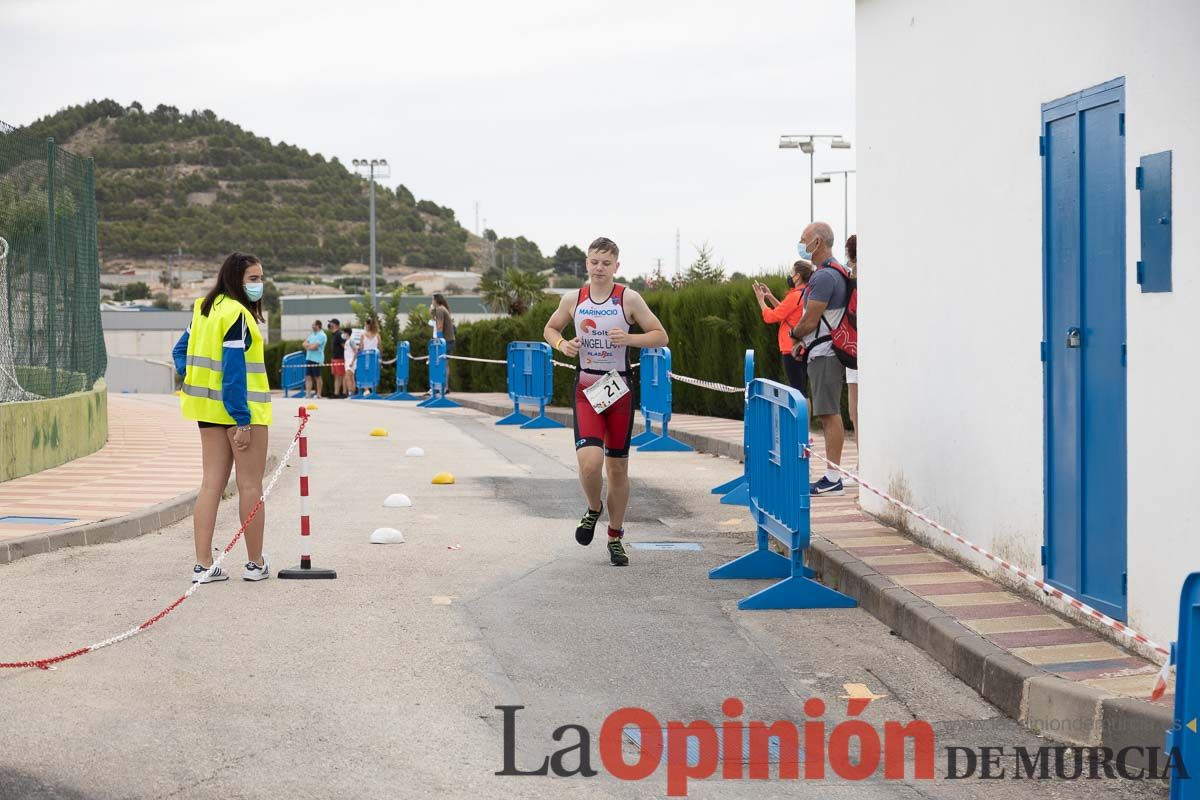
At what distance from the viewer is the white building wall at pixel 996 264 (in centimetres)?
595

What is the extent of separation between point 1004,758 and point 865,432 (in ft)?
18.5

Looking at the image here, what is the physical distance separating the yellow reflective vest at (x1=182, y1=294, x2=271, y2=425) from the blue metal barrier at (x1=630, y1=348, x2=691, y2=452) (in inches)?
342

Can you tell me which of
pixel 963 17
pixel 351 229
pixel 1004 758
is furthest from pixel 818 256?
pixel 351 229

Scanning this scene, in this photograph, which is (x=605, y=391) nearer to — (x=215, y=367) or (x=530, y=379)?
(x=215, y=367)

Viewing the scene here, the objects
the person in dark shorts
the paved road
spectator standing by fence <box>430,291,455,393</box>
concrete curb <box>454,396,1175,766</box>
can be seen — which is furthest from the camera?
the person in dark shorts

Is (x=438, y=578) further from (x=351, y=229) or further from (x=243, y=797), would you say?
(x=351, y=229)

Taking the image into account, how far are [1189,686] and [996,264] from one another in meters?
4.32

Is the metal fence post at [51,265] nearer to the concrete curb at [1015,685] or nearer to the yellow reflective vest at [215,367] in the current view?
the yellow reflective vest at [215,367]

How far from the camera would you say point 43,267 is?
14.6m

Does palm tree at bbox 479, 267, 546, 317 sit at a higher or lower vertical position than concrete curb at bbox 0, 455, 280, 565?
higher

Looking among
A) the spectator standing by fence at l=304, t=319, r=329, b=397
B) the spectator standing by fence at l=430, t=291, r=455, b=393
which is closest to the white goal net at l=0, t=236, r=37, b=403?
the spectator standing by fence at l=430, t=291, r=455, b=393

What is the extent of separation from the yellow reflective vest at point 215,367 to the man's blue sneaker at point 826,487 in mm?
5116

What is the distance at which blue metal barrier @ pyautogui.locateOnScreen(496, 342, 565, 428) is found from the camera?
21.2 m

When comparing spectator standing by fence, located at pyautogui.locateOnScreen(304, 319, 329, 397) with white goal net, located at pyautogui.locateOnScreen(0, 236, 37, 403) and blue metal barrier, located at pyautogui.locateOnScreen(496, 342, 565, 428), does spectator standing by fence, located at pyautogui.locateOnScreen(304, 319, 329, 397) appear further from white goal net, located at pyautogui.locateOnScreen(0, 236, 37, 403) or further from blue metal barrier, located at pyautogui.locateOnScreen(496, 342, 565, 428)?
white goal net, located at pyautogui.locateOnScreen(0, 236, 37, 403)
